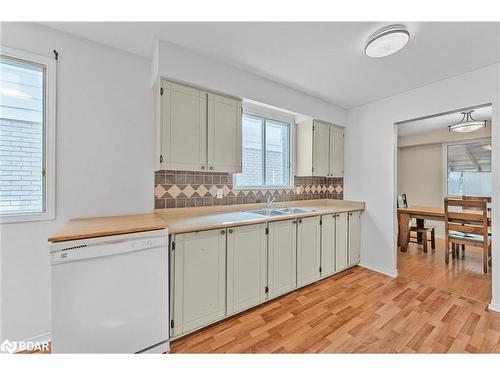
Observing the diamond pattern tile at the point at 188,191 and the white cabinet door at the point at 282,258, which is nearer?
the white cabinet door at the point at 282,258

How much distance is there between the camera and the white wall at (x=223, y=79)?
5.94ft

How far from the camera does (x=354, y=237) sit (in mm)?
3080

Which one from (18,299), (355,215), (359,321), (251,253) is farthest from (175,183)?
(355,215)

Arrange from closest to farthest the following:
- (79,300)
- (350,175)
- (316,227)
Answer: (79,300) < (316,227) < (350,175)

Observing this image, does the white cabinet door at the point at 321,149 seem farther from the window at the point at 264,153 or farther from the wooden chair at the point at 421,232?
the wooden chair at the point at 421,232

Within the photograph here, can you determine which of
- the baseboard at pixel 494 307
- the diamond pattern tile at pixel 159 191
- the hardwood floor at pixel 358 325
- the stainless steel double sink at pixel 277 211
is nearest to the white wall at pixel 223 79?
the diamond pattern tile at pixel 159 191

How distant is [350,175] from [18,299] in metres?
3.92

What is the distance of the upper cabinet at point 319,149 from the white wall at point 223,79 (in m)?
0.24

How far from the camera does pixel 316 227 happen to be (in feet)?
8.32

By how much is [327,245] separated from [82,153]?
277 centimetres

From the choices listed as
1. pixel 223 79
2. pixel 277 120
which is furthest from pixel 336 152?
pixel 223 79

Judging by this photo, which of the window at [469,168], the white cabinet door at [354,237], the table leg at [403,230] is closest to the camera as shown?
the white cabinet door at [354,237]

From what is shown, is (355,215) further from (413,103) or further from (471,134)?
(471,134)

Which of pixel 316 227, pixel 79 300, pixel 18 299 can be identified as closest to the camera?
pixel 79 300
